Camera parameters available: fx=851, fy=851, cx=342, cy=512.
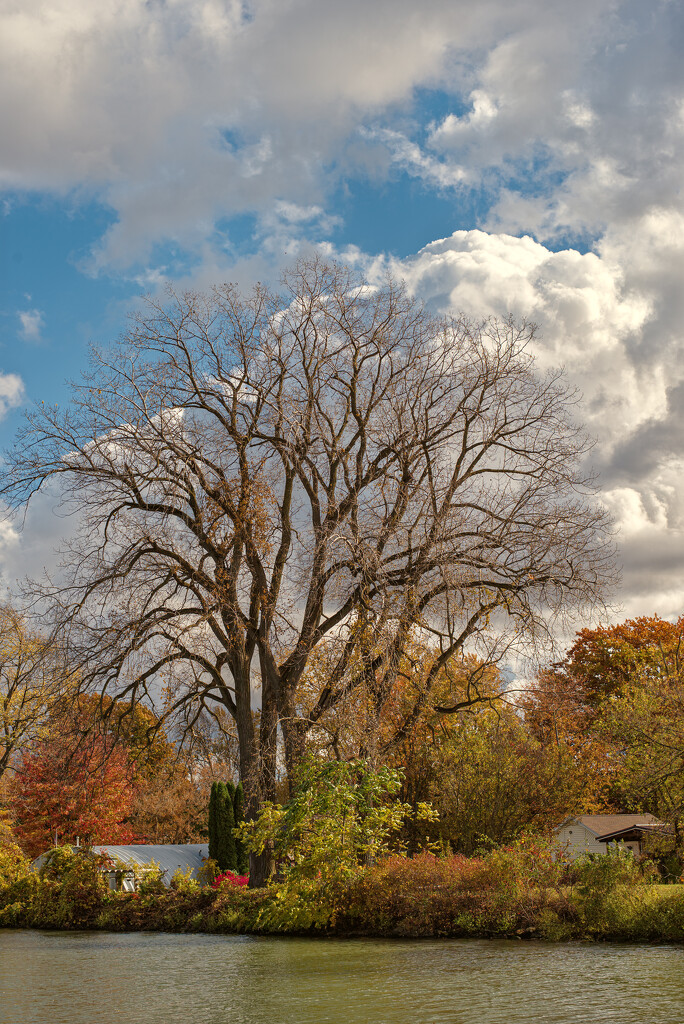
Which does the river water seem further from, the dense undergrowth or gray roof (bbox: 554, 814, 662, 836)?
gray roof (bbox: 554, 814, 662, 836)

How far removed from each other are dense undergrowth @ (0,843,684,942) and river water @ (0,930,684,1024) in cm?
71

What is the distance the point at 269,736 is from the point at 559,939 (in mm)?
7042

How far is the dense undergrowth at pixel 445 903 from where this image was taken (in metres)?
13.5

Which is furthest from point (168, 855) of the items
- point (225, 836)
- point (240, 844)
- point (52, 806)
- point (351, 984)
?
point (351, 984)

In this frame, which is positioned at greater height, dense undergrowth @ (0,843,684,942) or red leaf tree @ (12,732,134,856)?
red leaf tree @ (12,732,134,856)

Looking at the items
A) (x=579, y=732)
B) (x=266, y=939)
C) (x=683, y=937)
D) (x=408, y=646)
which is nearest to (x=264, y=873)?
(x=266, y=939)

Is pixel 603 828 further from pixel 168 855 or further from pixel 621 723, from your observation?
pixel 168 855

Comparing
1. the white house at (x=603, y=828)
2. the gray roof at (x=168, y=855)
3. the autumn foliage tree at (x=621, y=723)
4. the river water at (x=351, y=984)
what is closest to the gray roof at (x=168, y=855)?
the gray roof at (x=168, y=855)

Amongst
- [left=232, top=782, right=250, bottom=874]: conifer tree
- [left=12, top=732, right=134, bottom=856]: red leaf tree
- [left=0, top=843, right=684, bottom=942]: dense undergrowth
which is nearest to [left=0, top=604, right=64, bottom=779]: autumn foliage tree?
[left=12, top=732, right=134, bottom=856]: red leaf tree

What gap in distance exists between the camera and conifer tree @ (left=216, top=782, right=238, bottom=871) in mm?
32406

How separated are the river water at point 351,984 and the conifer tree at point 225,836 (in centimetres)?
1786

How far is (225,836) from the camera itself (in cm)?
3278

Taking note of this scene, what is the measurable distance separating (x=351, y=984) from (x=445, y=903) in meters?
5.69

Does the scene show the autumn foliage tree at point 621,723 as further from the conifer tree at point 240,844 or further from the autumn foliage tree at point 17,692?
the autumn foliage tree at point 17,692
